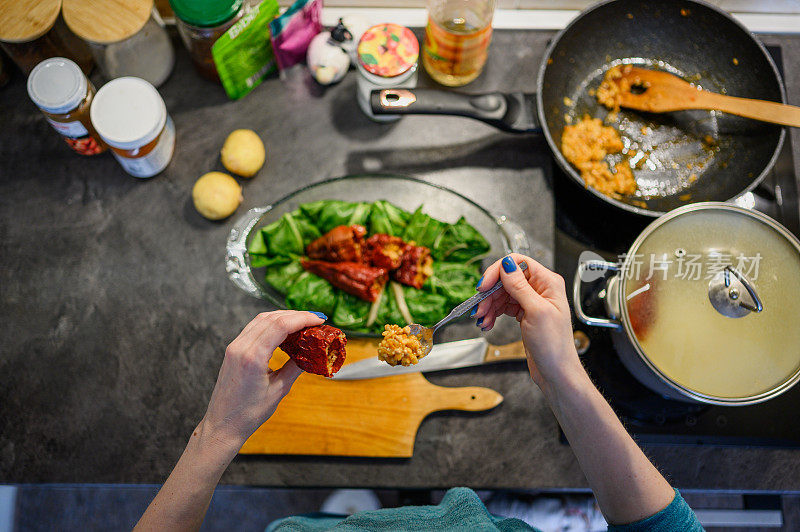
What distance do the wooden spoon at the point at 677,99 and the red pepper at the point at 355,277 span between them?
2.75ft

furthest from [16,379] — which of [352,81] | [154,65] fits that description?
[352,81]

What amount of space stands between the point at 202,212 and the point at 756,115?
143 centimetres

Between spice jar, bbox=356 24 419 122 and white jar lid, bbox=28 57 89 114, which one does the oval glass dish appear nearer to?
spice jar, bbox=356 24 419 122

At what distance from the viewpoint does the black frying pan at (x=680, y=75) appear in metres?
1.44

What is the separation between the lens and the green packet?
1300mm

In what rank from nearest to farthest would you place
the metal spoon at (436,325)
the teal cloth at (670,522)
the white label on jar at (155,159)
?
the teal cloth at (670,522), the metal spoon at (436,325), the white label on jar at (155,159)

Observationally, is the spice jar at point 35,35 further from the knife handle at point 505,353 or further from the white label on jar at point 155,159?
the knife handle at point 505,353

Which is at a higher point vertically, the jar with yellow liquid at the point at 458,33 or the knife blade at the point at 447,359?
the jar with yellow liquid at the point at 458,33

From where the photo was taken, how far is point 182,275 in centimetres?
144

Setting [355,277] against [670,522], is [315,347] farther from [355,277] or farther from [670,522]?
[670,522]

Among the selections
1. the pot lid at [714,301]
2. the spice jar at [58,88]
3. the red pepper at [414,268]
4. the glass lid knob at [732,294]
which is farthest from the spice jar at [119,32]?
the glass lid knob at [732,294]

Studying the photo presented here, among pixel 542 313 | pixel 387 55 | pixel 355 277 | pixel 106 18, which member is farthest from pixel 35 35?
pixel 542 313

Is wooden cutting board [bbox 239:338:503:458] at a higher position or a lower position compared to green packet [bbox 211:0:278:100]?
lower

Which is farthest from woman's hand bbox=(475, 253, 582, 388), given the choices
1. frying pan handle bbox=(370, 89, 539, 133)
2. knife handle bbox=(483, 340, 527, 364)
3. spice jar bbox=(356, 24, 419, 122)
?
spice jar bbox=(356, 24, 419, 122)
